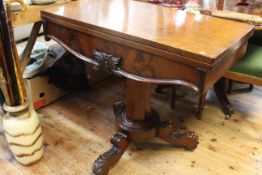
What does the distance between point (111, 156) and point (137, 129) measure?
197 millimetres

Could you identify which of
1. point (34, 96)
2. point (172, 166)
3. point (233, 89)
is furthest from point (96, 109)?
point (233, 89)

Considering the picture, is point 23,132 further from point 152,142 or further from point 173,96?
point 173,96

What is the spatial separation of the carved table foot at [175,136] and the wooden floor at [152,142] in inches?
2.8

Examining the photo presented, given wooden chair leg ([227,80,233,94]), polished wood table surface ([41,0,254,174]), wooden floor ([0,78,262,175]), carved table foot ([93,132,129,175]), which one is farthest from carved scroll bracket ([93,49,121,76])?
wooden chair leg ([227,80,233,94])

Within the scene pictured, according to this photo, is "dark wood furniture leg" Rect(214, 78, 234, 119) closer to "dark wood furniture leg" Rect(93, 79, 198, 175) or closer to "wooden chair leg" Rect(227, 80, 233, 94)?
"wooden chair leg" Rect(227, 80, 233, 94)

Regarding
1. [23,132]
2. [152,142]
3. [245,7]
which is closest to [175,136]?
[152,142]

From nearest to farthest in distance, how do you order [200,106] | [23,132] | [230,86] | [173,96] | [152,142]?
[23,132] → [152,142] → [200,106] → [173,96] → [230,86]

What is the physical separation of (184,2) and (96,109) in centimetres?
94

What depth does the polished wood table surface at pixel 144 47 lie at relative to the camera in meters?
1.04

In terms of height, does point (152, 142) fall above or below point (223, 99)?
below

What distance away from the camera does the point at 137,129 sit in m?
1.55

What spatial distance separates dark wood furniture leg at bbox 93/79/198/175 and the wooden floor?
0.31ft

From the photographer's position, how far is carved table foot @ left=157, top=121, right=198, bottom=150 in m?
1.61

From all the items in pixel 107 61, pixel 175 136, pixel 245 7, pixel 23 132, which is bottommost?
pixel 175 136
